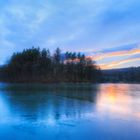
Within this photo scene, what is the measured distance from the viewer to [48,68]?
3708 inches

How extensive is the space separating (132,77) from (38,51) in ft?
230

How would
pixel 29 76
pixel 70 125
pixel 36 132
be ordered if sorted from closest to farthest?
pixel 36 132 < pixel 70 125 < pixel 29 76

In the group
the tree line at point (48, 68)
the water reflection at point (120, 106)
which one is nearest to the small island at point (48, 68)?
the tree line at point (48, 68)

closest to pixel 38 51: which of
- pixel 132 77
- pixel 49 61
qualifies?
pixel 49 61

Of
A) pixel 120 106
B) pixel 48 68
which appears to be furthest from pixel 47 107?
pixel 48 68

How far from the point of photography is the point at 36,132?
889 cm

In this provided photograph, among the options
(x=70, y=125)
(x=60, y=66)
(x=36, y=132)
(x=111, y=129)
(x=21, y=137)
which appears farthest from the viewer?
(x=60, y=66)

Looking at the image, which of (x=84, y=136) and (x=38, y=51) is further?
(x=38, y=51)

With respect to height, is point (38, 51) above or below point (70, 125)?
above

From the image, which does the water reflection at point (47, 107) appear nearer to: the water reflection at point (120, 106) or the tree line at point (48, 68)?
the water reflection at point (120, 106)

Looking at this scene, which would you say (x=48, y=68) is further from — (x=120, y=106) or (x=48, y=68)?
(x=120, y=106)

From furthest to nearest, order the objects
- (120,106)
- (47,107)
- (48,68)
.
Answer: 1. (48,68)
2. (120,106)
3. (47,107)

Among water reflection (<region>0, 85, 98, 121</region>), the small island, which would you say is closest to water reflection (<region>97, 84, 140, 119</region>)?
water reflection (<region>0, 85, 98, 121</region>)

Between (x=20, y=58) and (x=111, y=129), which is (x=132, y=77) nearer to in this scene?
(x=20, y=58)
